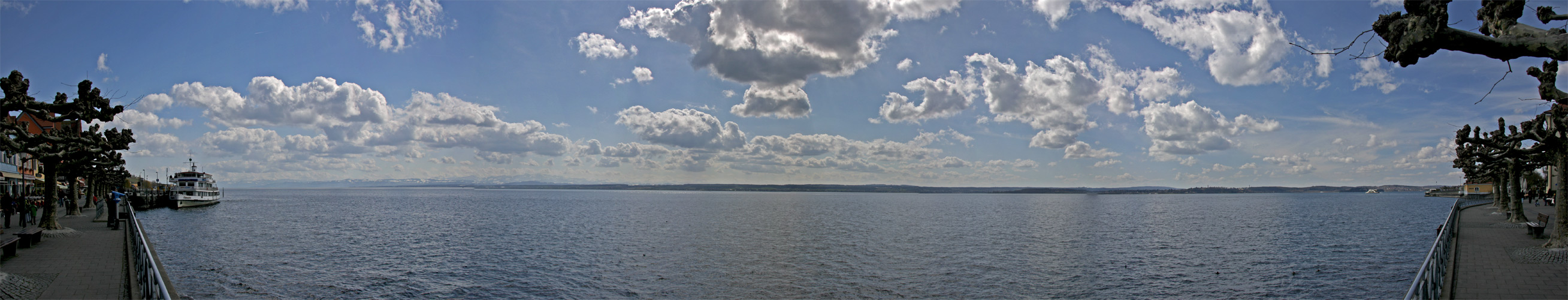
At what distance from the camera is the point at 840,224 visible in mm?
62062

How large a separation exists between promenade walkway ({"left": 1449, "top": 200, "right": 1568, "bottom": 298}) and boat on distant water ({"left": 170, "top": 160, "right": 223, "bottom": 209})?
106 meters

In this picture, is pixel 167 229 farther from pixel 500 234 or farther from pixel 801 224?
pixel 801 224

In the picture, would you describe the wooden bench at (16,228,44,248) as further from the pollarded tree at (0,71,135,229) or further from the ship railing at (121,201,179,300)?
the ship railing at (121,201,179,300)

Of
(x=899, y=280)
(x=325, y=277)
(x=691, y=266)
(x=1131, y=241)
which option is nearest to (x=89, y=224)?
(x=325, y=277)

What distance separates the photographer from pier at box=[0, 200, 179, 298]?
1410cm

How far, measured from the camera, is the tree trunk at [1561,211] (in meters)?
22.8

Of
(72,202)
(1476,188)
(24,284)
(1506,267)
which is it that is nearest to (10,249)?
(24,284)

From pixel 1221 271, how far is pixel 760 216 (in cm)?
5361

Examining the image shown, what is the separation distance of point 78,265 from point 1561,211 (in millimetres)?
43916

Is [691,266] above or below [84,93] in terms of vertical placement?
below

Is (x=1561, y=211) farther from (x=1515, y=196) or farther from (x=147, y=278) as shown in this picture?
(x=147, y=278)

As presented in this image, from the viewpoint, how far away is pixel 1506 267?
65.3ft

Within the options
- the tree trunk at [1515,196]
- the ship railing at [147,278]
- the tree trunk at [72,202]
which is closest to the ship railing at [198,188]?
the tree trunk at [72,202]

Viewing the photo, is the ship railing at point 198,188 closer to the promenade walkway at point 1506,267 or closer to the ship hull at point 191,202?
the ship hull at point 191,202
